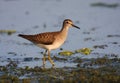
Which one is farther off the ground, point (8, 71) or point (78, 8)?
point (78, 8)

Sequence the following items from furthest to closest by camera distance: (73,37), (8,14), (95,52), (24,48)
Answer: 1. (8,14)
2. (73,37)
3. (24,48)
4. (95,52)

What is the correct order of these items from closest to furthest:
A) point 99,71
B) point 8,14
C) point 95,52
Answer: point 99,71, point 95,52, point 8,14

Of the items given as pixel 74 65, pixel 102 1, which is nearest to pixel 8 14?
pixel 102 1

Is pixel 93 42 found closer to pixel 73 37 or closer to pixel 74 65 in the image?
pixel 73 37

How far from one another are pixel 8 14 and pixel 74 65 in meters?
12.2

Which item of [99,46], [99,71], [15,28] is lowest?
[99,71]

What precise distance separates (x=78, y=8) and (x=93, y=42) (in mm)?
9106

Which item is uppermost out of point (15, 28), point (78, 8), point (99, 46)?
point (78, 8)

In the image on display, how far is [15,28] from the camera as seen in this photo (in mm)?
21906

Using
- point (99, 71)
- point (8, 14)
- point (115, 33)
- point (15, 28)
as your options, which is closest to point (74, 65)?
point (99, 71)

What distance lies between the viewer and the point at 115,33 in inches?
782

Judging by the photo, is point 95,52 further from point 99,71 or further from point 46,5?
point 46,5

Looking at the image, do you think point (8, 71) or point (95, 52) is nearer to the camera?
point (8, 71)

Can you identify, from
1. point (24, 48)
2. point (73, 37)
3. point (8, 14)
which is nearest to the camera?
point (24, 48)
